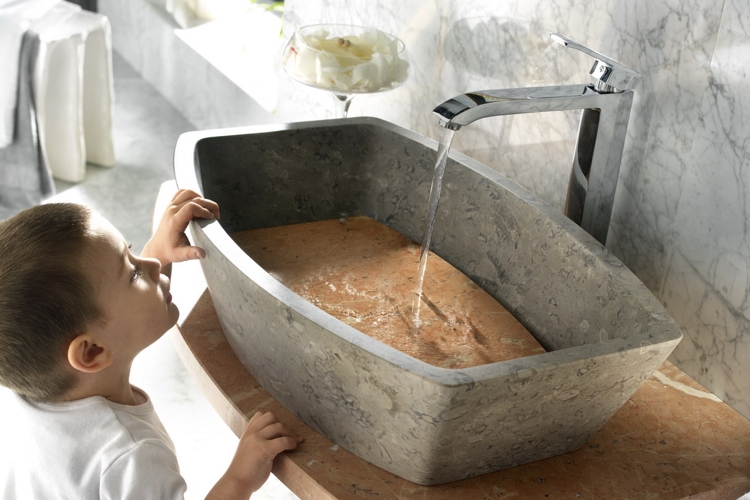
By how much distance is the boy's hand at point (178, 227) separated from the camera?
3.46 feet

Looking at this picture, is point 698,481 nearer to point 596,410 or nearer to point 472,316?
point 596,410

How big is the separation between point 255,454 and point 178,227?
13.1 inches

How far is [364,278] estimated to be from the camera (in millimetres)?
1257

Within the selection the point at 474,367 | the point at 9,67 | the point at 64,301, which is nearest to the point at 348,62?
the point at 64,301

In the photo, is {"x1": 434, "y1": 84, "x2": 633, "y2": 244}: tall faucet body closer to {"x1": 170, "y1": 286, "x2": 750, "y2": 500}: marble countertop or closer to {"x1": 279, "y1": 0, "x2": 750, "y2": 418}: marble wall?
{"x1": 279, "y1": 0, "x2": 750, "y2": 418}: marble wall

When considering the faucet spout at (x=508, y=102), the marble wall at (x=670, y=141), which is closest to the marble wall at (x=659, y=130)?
the marble wall at (x=670, y=141)

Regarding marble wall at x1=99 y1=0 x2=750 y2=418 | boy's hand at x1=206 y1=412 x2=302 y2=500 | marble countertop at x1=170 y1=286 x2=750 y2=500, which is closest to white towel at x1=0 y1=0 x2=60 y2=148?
marble wall at x1=99 y1=0 x2=750 y2=418

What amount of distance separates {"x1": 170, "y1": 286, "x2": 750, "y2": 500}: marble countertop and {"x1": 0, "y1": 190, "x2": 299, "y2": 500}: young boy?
0.05m

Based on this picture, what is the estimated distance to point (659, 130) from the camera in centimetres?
108

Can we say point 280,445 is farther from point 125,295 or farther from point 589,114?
point 589,114

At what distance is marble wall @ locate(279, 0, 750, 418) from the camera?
0.98 metres

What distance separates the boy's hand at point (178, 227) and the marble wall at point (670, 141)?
534mm

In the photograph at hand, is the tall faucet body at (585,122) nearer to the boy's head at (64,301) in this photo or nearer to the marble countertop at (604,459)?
the marble countertop at (604,459)

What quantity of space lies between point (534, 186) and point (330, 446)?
579mm
